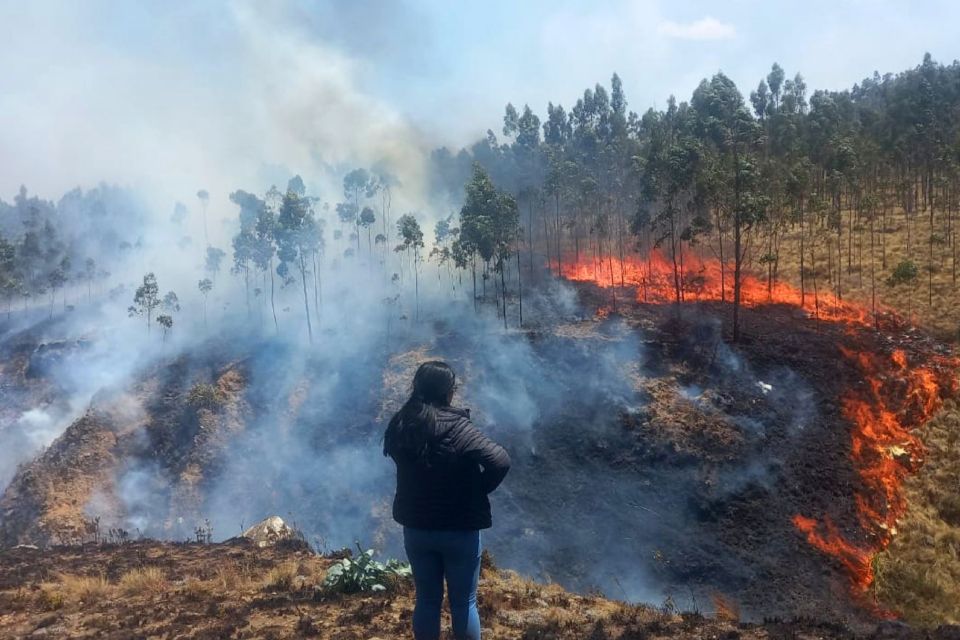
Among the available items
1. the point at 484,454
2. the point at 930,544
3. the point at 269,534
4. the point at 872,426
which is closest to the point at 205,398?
the point at 269,534

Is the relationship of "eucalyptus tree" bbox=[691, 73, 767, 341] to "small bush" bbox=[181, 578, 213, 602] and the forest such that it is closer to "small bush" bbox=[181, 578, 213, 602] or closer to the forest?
the forest

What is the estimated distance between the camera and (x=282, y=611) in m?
8.35

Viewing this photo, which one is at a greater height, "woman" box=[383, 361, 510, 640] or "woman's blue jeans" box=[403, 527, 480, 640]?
"woman" box=[383, 361, 510, 640]

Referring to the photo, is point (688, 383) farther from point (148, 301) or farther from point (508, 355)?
point (148, 301)

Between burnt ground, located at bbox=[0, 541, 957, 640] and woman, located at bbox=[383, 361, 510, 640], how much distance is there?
3.32 meters

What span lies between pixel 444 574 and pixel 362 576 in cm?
510

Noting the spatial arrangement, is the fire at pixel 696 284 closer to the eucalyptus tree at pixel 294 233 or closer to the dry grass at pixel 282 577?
the eucalyptus tree at pixel 294 233

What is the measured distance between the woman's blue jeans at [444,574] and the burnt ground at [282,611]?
2.96 meters

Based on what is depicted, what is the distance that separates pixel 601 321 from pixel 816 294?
15.3 metres

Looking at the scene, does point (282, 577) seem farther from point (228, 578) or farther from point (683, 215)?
point (683, 215)

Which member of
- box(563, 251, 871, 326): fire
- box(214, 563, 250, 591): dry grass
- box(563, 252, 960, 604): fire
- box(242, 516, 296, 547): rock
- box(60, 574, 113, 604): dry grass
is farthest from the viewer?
box(563, 251, 871, 326): fire

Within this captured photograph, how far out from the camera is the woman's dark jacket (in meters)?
4.31

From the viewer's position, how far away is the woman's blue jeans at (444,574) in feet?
14.4

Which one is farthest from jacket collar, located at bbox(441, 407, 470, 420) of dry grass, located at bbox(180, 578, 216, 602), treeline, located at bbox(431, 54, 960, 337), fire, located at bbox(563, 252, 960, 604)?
treeline, located at bbox(431, 54, 960, 337)
